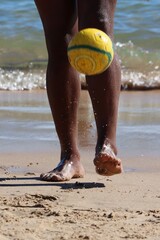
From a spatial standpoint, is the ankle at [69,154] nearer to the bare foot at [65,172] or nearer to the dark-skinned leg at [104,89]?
the bare foot at [65,172]

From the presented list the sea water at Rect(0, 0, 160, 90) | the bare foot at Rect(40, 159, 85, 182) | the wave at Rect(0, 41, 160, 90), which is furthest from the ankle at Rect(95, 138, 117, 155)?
the sea water at Rect(0, 0, 160, 90)

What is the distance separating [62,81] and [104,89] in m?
0.35

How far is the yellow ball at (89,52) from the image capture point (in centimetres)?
346

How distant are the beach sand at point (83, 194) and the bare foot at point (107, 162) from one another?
113 mm

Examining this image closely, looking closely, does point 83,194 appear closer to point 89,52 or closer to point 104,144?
point 104,144

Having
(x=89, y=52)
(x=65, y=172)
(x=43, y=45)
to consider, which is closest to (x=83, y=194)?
(x=65, y=172)

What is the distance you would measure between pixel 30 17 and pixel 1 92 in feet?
13.9

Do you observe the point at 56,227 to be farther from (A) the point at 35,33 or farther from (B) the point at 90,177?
(A) the point at 35,33

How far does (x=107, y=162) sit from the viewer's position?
3.68 metres

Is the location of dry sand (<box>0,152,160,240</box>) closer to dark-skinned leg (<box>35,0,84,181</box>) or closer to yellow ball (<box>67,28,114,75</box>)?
dark-skinned leg (<box>35,0,84,181</box>)

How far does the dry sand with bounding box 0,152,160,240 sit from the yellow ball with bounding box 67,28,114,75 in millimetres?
640

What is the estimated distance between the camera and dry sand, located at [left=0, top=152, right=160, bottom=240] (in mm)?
2875

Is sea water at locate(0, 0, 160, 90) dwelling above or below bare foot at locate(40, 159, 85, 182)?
below

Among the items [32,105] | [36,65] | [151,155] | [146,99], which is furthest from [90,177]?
[36,65]
